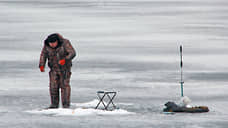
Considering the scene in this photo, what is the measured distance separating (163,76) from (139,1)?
4594 centimetres

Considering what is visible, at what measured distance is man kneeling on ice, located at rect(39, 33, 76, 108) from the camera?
43.1 ft

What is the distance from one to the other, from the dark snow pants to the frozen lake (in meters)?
0.36

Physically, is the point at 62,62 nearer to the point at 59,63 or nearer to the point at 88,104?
the point at 59,63

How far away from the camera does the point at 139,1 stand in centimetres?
6425

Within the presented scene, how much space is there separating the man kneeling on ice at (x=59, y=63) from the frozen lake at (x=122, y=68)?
441 mm

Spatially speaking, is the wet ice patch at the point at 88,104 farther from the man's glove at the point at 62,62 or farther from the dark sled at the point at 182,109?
the dark sled at the point at 182,109

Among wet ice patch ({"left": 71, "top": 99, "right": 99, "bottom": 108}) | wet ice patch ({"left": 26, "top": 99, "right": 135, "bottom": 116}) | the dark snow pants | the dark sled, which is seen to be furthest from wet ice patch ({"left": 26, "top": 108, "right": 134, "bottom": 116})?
wet ice patch ({"left": 71, "top": 99, "right": 99, "bottom": 108})

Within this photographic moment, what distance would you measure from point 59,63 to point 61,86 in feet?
1.39

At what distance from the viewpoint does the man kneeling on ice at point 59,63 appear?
43.1 ft

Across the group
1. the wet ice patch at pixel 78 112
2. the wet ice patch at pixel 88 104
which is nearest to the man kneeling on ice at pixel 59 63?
the wet ice patch at pixel 78 112

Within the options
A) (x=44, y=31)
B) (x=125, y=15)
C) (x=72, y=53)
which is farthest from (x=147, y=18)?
(x=72, y=53)

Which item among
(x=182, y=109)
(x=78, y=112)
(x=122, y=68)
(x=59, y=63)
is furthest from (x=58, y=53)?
(x=122, y=68)

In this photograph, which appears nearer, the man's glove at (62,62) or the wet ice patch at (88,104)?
the man's glove at (62,62)

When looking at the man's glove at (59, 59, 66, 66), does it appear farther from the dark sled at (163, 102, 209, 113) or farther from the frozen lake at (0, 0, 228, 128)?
the dark sled at (163, 102, 209, 113)
